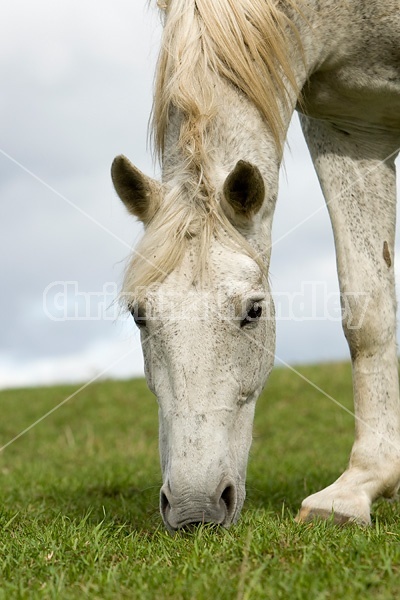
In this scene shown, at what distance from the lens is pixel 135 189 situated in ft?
13.1

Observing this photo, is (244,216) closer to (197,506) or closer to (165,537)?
(197,506)

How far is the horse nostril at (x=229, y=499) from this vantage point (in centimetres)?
347

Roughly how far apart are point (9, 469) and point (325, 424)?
417cm

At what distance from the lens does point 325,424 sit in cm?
1006

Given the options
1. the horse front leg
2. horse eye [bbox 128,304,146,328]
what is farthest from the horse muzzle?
the horse front leg

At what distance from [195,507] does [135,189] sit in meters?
1.61

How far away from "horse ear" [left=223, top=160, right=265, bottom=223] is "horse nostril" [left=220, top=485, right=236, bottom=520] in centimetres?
131

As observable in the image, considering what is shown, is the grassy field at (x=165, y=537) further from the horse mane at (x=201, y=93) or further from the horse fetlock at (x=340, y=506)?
the horse mane at (x=201, y=93)

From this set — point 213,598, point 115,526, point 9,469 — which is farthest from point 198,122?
point 9,469

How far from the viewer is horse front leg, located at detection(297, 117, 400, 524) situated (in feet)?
15.1

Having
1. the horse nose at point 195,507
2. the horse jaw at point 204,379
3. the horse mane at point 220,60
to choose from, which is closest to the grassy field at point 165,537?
the horse nose at point 195,507

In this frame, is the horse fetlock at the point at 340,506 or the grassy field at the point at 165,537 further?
the horse fetlock at the point at 340,506

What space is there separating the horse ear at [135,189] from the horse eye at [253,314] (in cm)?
71

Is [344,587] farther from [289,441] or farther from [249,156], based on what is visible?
[289,441]
